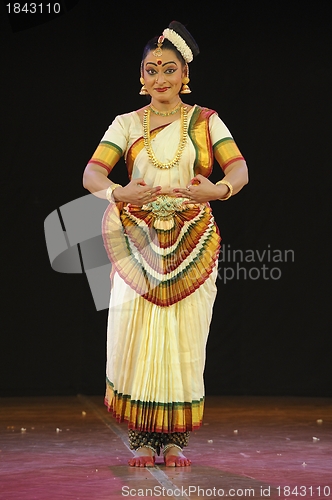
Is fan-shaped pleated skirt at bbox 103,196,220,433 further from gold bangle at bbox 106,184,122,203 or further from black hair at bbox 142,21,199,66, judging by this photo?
black hair at bbox 142,21,199,66

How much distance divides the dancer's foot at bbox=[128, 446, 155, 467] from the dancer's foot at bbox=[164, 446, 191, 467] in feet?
0.17

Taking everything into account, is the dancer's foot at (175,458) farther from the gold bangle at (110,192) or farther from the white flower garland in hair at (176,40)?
the white flower garland in hair at (176,40)

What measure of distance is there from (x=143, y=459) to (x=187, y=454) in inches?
14.4

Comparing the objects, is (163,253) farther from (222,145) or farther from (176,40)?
(176,40)

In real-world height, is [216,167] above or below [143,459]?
above

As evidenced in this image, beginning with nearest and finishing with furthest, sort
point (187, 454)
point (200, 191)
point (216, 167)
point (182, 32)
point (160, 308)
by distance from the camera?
point (200, 191) → point (160, 308) → point (182, 32) → point (187, 454) → point (216, 167)

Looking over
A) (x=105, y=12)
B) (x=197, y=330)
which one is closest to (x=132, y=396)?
(x=197, y=330)

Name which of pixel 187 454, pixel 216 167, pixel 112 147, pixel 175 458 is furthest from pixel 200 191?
pixel 216 167

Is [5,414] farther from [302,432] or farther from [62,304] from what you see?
[302,432]

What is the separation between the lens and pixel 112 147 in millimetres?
3492

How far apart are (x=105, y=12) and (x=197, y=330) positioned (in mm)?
3087

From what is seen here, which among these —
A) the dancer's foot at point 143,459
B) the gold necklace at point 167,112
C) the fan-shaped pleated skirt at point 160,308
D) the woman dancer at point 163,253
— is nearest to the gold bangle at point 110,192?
the woman dancer at point 163,253

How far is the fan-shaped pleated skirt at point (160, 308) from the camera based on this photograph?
3.34m

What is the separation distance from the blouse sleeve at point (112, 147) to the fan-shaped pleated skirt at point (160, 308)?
0.17 metres
